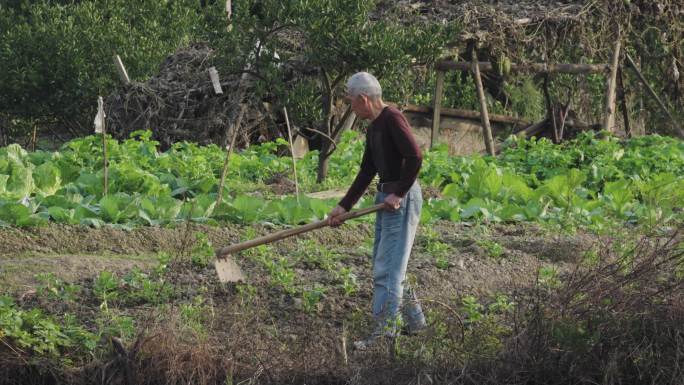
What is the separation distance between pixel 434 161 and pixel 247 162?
2.01m

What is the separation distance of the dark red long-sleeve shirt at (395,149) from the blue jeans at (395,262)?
102 millimetres

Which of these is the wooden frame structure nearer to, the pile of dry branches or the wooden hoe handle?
the pile of dry branches

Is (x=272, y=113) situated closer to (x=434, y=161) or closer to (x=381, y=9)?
(x=381, y=9)

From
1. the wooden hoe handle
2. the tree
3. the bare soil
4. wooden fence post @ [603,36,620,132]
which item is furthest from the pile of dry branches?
the wooden hoe handle

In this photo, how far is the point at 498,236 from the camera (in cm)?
814

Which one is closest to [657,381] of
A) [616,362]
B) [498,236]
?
[616,362]

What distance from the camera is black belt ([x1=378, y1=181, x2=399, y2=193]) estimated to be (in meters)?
5.24

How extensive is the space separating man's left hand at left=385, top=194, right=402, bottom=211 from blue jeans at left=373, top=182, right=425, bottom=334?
0.24ft

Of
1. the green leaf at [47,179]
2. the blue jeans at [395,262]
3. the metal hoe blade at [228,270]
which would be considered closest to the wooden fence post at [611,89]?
the green leaf at [47,179]

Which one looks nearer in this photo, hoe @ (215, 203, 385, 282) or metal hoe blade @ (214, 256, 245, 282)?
hoe @ (215, 203, 385, 282)

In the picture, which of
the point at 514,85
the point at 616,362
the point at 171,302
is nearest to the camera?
the point at 616,362

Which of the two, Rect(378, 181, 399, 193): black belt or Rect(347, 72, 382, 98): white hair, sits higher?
Rect(347, 72, 382, 98): white hair

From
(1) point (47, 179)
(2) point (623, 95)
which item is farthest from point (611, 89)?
(1) point (47, 179)

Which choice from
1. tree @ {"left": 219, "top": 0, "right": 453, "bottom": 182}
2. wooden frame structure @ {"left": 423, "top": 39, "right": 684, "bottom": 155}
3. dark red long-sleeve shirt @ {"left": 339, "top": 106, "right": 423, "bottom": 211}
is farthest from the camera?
wooden frame structure @ {"left": 423, "top": 39, "right": 684, "bottom": 155}
